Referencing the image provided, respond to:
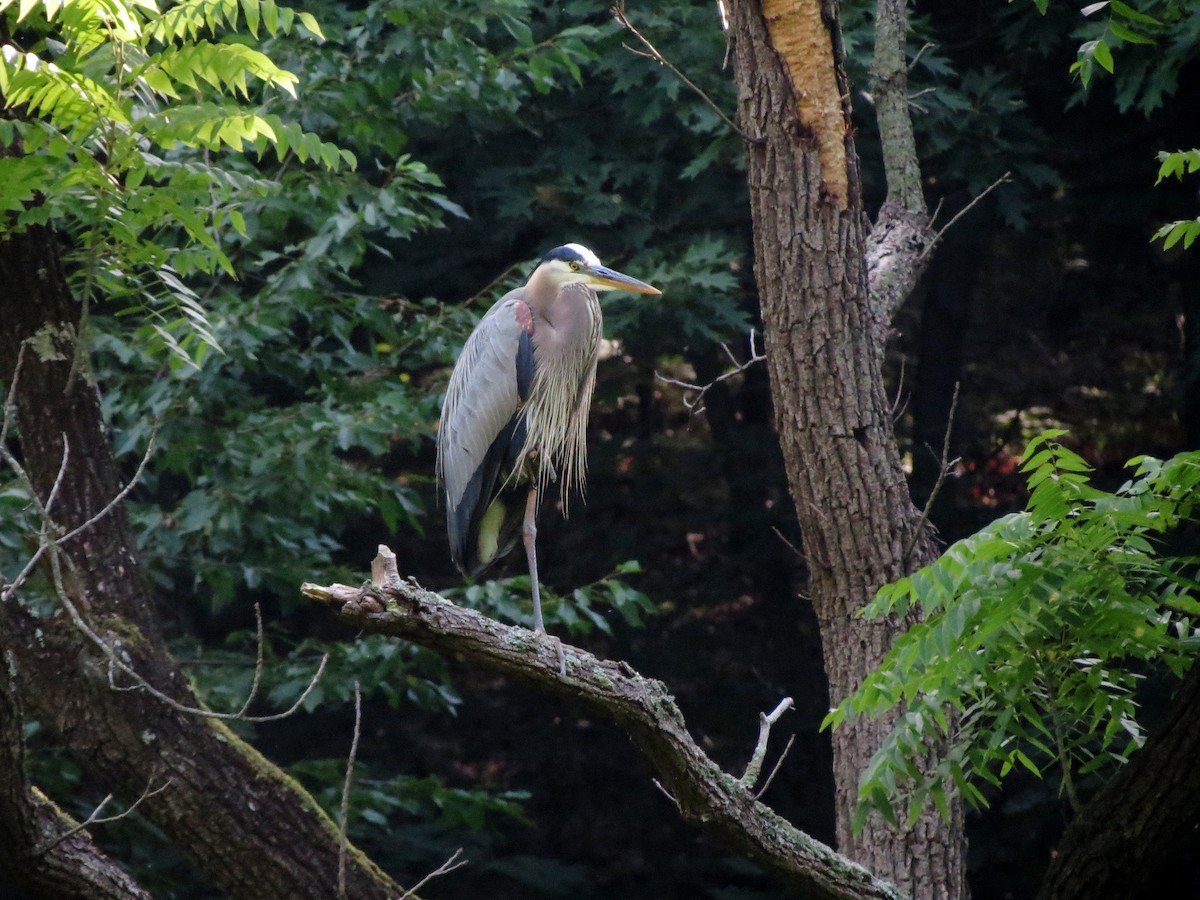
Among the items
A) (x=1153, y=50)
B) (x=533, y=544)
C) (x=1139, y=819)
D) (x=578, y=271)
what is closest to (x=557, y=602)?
(x=533, y=544)

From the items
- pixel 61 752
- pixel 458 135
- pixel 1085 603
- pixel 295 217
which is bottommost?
pixel 61 752

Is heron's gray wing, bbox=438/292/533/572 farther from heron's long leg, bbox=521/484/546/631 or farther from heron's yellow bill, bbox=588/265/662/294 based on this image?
heron's yellow bill, bbox=588/265/662/294

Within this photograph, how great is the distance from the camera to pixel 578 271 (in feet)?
15.2

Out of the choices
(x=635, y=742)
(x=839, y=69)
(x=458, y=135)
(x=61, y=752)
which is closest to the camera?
(x=635, y=742)

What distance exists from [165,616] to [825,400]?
15.2 ft

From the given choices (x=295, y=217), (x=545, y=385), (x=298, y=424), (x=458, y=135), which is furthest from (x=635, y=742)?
(x=458, y=135)

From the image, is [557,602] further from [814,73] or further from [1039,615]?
[1039,615]

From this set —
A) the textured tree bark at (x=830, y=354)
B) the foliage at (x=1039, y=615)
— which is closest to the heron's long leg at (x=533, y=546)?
the textured tree bark at (x=830, y=354)

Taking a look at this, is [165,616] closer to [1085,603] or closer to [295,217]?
[295,217]

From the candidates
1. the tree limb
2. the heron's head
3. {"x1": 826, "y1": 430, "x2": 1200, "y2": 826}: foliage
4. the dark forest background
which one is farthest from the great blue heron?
{"x1": 826, "y1": 430, "x2": 1200, "y2": 826}: foliage

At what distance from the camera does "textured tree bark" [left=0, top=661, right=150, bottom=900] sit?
3.72 m

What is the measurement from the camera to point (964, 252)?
809 cm

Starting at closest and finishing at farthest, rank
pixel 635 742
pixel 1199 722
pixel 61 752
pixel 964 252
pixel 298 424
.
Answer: pixel 1199 722
pixel 635 742
pixel 298 424
pixel 61 752
pixel 964 252

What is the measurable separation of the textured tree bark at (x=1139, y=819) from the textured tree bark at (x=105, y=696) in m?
2.70
